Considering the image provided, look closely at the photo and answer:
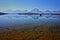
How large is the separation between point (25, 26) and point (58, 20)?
69 cm

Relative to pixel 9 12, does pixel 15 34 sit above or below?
below

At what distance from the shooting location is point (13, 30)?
8.93 ft

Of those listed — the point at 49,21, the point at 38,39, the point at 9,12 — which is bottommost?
the point at 38,39

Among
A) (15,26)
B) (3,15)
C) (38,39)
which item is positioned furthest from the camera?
(3,15)

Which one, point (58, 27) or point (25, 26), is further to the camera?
point (25, 26)

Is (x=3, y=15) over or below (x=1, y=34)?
over

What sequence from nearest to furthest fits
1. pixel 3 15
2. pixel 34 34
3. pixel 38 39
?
1. pixel 38 39
2. pixel 34 34
3. pixel 3 15

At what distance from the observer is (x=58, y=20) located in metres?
3.00

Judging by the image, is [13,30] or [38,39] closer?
[38,39]

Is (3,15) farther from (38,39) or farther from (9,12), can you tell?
(38,39)

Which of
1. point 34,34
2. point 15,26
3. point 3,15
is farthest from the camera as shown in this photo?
point 3,15

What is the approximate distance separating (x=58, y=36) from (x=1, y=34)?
1008mm

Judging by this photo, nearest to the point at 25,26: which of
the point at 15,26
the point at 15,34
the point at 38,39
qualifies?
the point at 15,26

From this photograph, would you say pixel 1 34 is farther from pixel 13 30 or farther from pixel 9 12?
pixel 9 12
